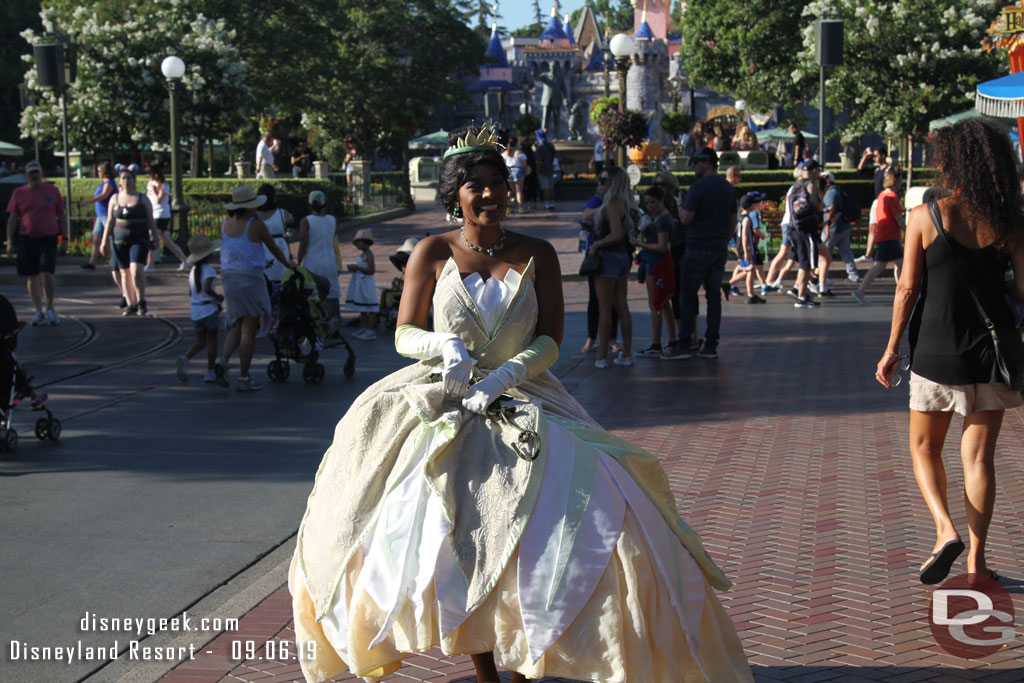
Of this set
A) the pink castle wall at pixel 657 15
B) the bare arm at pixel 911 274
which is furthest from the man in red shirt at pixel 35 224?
the pink castle wall at pixel 657 15

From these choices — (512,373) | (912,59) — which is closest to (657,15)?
(912,59)

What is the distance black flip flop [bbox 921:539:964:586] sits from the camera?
15.9ft

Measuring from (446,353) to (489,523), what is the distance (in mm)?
570

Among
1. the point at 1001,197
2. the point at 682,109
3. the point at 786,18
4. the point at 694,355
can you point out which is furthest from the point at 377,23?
the point at 1001,197

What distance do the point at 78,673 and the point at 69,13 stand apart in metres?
30.6

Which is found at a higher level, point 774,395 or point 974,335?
point 974,335

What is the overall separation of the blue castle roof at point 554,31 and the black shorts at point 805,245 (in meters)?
69.8

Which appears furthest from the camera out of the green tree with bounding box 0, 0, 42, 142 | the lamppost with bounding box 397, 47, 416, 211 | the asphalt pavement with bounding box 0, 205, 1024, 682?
the green tree with bounding box 0, 0, 42, 142

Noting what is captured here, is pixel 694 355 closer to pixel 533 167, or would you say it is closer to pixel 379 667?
pixel 379 667

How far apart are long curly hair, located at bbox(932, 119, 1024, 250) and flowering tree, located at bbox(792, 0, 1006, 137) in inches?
973

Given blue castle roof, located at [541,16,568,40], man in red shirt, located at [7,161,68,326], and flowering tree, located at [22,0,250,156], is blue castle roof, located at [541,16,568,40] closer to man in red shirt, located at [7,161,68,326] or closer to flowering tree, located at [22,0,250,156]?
flowering tree, located at [22,0,250,156]

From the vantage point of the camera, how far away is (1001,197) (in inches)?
190

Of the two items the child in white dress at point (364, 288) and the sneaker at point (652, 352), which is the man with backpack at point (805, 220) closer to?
the sneaker at point (652, 352)

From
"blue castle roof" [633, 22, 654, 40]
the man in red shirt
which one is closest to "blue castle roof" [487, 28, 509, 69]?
"blue castle roof" [633, 22, 654, 40]
